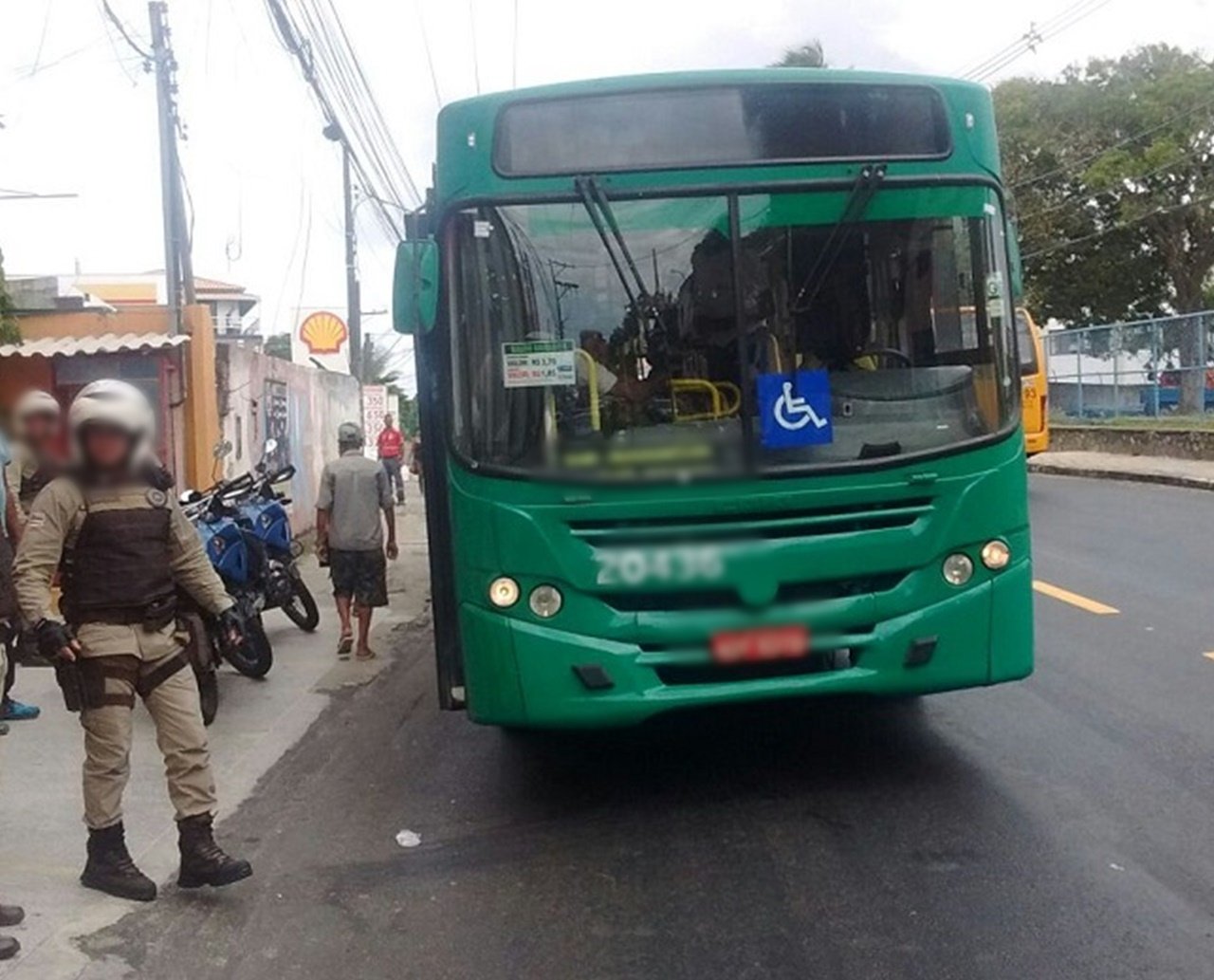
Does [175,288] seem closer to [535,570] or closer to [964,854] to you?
[535,570]

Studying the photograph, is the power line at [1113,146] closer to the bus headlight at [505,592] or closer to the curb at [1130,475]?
the curb at [1130,475]

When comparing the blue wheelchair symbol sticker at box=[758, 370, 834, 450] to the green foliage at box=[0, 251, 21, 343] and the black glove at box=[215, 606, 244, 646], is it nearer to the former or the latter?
the black glove at box=[215, 606, 244, 646]

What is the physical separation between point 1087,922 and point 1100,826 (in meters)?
1.04

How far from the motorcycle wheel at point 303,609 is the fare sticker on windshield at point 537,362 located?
5.83 m

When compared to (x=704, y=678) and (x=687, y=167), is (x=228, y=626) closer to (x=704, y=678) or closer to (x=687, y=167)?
(x=704, y=678)

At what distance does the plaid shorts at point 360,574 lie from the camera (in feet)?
33.4

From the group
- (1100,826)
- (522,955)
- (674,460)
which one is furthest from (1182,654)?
(674,460)

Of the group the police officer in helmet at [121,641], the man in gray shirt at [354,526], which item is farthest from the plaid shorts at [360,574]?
the police officer in helmet at [121,641]

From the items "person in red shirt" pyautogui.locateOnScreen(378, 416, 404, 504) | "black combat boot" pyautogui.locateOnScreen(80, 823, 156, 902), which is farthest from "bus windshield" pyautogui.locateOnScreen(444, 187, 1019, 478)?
"person in red shirt" pyautogui.locateOnScreen(378, 416, 404, 504)

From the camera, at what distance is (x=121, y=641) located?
16.8 feet

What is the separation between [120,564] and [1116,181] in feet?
118

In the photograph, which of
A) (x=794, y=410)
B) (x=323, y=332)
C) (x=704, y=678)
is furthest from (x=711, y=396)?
(x=323, y=332)

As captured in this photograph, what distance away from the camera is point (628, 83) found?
5.57 m

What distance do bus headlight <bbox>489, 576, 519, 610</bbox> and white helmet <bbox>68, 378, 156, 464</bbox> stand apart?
3.10 m
